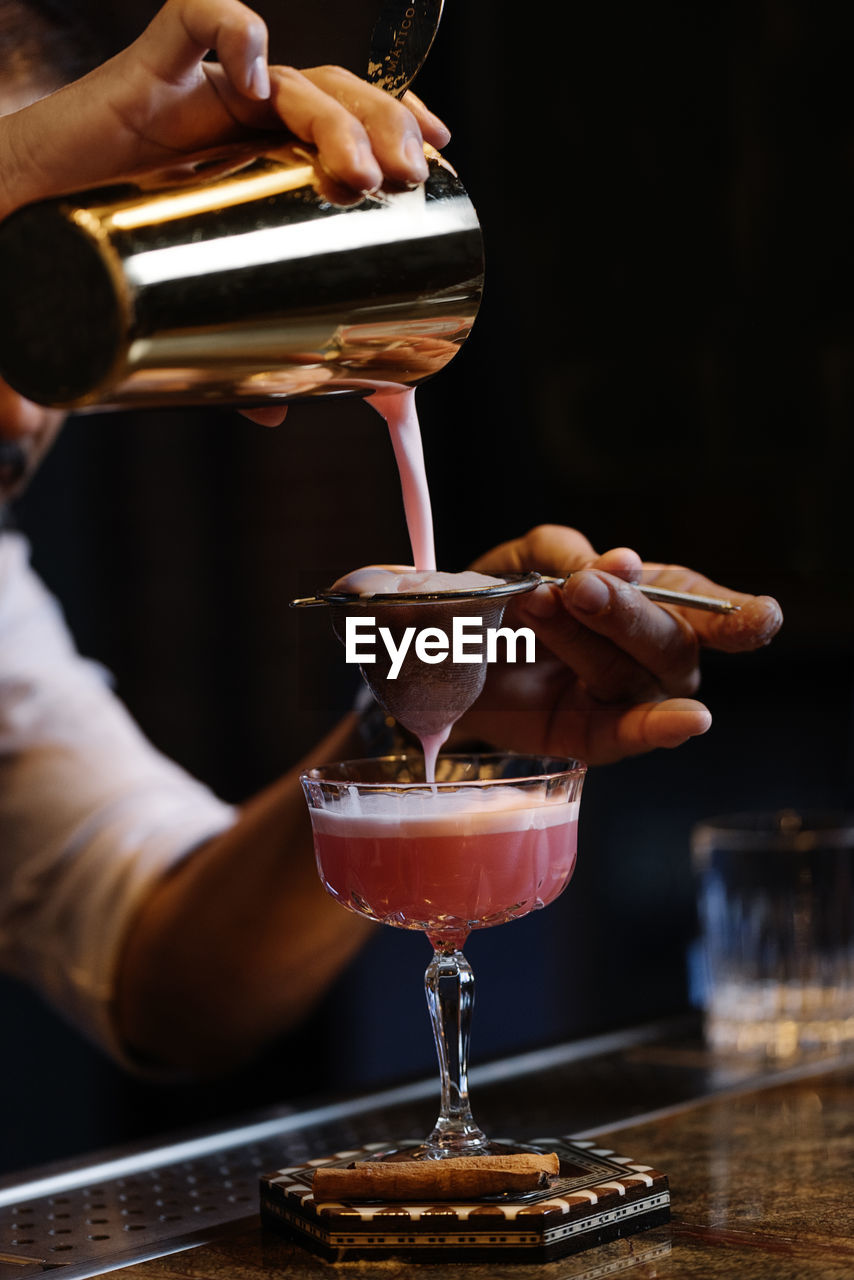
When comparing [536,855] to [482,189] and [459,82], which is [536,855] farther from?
[459,82]

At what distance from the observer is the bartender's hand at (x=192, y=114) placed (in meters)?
0.96

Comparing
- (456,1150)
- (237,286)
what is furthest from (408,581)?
(456,1150)

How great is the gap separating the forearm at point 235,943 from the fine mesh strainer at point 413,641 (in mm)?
574

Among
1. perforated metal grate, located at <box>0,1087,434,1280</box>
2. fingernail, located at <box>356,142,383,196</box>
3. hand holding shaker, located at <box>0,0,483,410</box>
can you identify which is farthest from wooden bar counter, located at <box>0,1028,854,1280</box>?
fingernail, located at <box>356,142,383,196</box>

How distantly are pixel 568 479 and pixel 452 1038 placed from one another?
3.55 feet

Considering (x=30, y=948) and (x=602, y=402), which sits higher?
(x=602, y=402)

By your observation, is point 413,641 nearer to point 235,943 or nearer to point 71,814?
point 235,943

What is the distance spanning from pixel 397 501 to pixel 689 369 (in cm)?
70

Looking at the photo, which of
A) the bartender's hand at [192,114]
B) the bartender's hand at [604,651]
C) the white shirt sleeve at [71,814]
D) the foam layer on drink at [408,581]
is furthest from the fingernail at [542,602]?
the white shirt sleeve at [71,814]

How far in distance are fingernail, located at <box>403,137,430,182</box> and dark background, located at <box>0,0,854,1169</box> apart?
0.22 meters

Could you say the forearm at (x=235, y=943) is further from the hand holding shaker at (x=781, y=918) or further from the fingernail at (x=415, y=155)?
the fingernail at (x=415, y=155)

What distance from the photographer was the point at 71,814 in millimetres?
1916

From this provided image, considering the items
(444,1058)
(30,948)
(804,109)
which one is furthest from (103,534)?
(444,1058)

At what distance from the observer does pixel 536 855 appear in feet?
3.53
